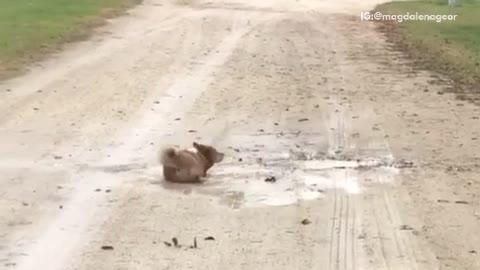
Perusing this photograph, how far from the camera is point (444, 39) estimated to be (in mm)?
19953

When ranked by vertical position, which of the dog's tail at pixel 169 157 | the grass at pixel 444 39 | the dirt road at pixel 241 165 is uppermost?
the dog's tail at pixel 169 157

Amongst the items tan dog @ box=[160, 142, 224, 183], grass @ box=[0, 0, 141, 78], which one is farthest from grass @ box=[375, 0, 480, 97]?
tan dog @ box=[160, 142, 224, 183]

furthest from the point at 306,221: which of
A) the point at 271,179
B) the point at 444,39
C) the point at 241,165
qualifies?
the point at 444,39

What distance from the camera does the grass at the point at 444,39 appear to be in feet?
50.4

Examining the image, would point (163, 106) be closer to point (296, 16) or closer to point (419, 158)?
point (419, 158)

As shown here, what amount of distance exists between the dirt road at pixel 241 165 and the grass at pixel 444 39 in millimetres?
530

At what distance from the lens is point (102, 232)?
264 inches

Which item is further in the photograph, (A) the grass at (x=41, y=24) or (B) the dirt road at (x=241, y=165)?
(A) the grass at (x=41, y=24)

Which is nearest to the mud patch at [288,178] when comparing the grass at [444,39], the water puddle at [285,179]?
the water puddle at [285,179]

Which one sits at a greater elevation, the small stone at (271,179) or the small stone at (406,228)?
the small stone at (406,228)

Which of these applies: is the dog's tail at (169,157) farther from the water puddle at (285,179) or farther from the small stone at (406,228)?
the small stone at (406,228)

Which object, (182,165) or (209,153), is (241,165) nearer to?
(209,153)

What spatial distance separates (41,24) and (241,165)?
41.8 ft

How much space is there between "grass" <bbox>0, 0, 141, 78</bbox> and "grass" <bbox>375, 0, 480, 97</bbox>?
5769 millimetres
